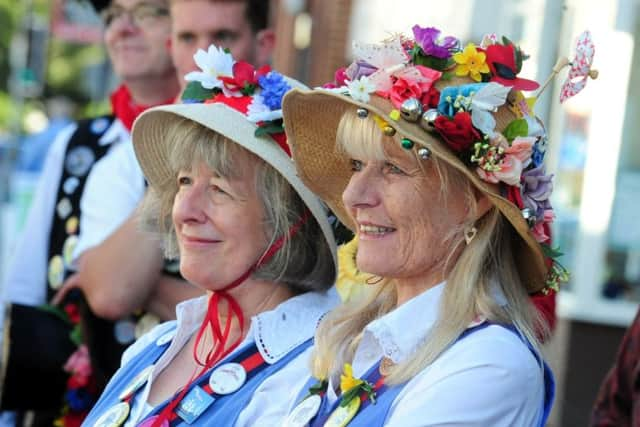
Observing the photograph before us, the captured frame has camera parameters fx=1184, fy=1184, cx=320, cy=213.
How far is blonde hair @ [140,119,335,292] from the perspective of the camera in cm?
320

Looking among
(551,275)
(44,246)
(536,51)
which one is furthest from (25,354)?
(536,51)

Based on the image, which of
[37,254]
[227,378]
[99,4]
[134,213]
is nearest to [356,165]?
[227,378]

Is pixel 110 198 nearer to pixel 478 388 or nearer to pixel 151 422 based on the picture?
pixel 151 422

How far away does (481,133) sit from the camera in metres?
2.58

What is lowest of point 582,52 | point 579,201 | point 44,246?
point 579,201

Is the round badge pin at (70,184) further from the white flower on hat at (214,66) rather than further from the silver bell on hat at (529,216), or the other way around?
the silver bell on hat at (529,216)

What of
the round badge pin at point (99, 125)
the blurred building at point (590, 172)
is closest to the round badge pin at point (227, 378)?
the round badge pin at point (99, 125)

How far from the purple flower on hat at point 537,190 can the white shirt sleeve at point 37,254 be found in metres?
2.53

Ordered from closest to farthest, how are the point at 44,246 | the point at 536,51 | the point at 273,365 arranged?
the point at 273,365 → the point at 44,246 → the point at 536,51

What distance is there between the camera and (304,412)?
2.77 meters

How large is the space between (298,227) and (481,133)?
31.8 inches

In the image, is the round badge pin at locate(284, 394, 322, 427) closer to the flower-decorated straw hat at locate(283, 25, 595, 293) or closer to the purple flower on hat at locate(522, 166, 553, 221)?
the flower-decorated straw hat at locate(283, 25, 595, 293)

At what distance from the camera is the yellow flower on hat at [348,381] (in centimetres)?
A: 265

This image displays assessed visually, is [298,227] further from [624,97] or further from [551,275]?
[624,97]
